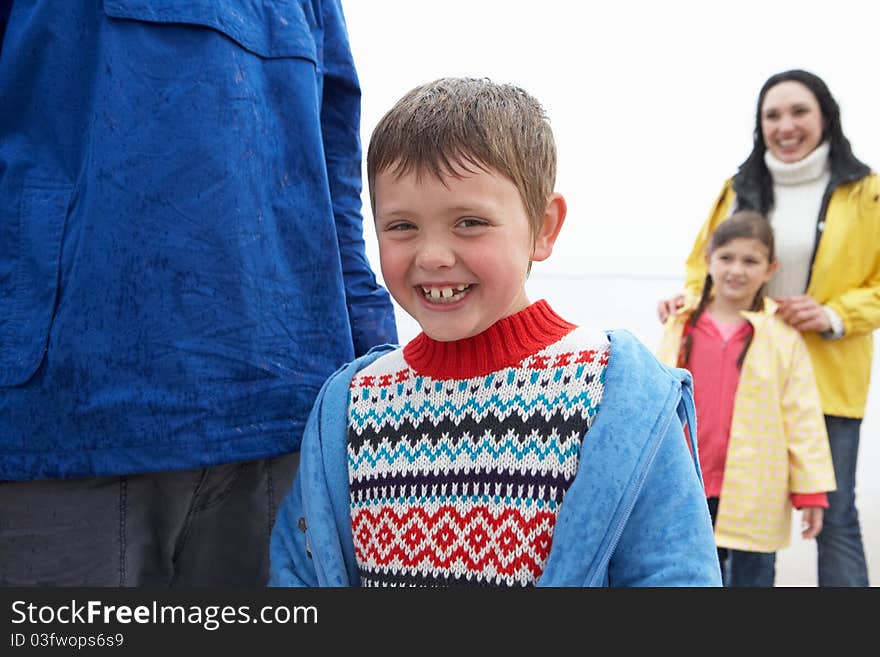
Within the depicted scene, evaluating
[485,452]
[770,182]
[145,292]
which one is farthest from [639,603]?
[770,182]

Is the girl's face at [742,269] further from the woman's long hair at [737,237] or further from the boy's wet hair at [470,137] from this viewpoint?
the boy's wet hair at [470,137]

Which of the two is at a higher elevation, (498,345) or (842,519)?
(498,345)

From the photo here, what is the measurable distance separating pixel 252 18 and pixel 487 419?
560mm

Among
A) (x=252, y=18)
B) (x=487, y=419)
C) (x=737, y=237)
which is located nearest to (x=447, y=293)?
(x=487, y=419)

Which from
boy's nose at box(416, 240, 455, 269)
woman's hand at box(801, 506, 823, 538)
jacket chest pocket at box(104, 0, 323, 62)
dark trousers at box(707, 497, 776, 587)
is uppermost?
jacket chest pocket at box(104, 0, 323, 62)

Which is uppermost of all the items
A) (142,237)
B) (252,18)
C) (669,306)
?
(252,18)

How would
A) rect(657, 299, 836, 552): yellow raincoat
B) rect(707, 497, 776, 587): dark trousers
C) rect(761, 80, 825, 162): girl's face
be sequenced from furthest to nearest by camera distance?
rect(761, 80, 825, 162): girl's face
rect(707, 497, 776, 587): dark trousers
rect(657, 299, 836, 552): yellow raincoat

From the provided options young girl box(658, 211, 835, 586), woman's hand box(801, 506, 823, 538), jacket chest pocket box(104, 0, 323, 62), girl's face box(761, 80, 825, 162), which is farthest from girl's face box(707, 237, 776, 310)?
jacket chest pocket box(104, 0, 323, 62)

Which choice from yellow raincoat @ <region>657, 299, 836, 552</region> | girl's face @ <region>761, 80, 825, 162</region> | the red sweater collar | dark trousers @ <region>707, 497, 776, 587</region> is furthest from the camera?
girl's face @ <region>761, 80, 825, 162</region>

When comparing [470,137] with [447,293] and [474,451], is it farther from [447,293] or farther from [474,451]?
[474,451]

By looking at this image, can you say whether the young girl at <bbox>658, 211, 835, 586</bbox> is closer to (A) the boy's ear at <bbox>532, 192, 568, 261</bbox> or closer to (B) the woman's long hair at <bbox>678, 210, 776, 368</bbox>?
(B) the woman's long hair at <bbox>678, 210, 776, 368</bbox>

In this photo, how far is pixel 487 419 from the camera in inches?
39.0

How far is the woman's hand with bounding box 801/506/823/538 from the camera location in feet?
7.38

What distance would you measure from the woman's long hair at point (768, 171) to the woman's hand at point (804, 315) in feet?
1.06
